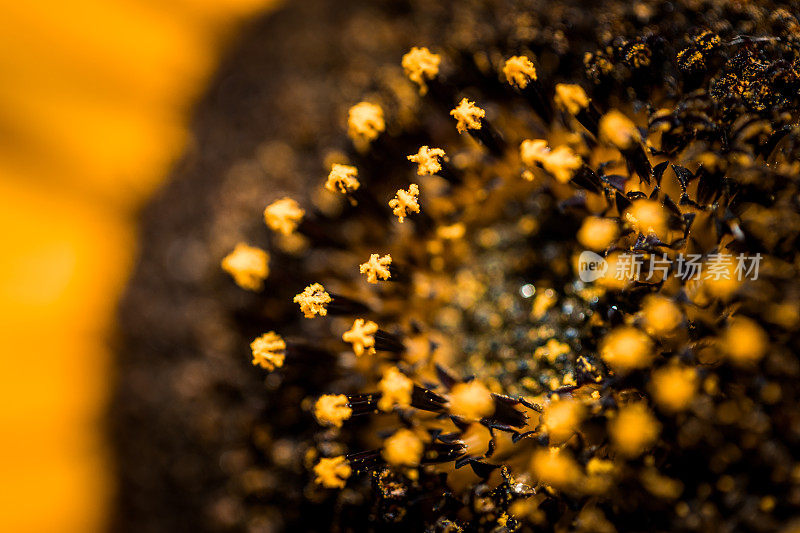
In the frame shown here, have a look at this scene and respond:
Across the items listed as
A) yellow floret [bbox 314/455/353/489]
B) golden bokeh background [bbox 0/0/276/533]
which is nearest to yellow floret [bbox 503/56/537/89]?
yellow floret [bbox 314/455/353/489]

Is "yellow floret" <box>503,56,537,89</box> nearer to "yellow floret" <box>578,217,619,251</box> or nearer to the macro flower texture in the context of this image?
the macro flower texture

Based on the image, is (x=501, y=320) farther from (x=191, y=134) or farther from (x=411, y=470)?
(x=191, y=134)

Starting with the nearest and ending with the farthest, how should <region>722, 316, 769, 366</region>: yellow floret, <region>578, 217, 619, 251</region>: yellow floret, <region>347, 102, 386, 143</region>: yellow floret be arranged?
<region>722, 316, 769, 366</region>: yellow floret
<region>578, 217, 619, 251</region>: yellow floret
<region>347, 102, 386, 143</region>: yellow floret

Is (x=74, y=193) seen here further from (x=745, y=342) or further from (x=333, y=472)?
(x=745, y=342)

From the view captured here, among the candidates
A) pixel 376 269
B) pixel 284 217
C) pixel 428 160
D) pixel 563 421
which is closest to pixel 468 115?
pixel 428 160

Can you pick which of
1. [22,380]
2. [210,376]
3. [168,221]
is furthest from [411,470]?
[22,380]
